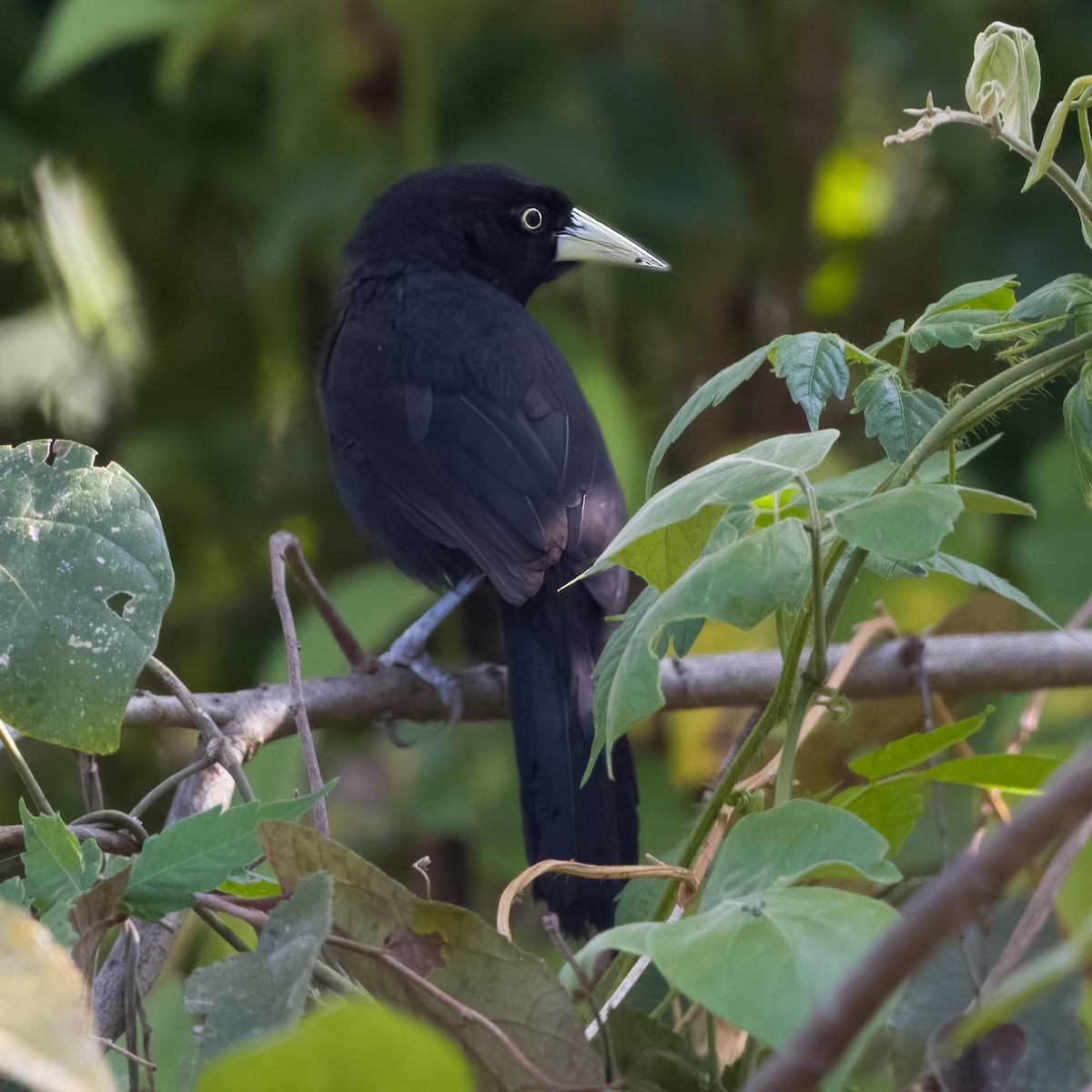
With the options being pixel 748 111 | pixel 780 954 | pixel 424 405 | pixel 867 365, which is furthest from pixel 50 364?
pixel 780 954

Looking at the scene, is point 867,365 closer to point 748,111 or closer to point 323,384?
point 323,384

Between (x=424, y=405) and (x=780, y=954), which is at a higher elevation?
(x=780, y=954)

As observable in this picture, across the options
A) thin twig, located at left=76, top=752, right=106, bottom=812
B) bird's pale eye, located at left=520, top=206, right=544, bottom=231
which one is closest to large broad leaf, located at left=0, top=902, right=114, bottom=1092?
thin twig, located at left=76, top=752, right=106, bottom=812

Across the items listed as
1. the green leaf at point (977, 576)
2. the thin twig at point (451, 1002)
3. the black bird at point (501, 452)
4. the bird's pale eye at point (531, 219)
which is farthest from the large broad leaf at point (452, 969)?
the bird's pale eye at point (531, 219)

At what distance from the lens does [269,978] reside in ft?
2.37

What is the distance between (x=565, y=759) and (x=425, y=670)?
1.34 ft

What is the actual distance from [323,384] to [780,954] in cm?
222

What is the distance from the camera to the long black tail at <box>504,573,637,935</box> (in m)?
1.59

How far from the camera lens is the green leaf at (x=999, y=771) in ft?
2.68

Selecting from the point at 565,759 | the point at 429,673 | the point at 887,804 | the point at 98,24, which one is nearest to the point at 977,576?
the point at 887,804

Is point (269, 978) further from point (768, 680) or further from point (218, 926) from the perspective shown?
point (768, 680)

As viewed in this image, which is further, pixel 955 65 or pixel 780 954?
pixel 955 65

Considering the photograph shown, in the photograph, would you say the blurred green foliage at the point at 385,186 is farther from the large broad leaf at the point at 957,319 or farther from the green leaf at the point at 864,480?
the large broad leaf at the point at 957,319

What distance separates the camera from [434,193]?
9.30 feet
